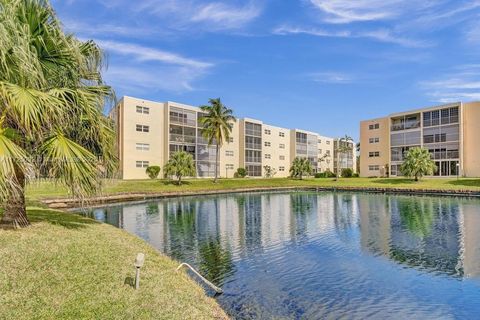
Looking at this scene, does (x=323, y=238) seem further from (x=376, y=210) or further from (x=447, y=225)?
(x=376, y=210)

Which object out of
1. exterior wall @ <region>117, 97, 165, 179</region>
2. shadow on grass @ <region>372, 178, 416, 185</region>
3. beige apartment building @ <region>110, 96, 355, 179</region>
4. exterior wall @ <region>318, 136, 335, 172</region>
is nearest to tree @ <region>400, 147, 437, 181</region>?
shadow on grass @ <region>372, 178, 416, 185</region>

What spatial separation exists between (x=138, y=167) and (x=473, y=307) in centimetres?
5028

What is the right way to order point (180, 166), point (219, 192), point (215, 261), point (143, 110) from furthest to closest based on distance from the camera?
point (143, 110)
point (180, 166)
point (219, 192)
point (215, 261)

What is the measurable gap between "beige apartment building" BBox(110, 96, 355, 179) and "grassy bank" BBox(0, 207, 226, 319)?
31938 mm

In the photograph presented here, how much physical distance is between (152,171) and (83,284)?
157 ft

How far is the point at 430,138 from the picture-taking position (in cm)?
6119

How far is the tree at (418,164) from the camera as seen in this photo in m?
53.8

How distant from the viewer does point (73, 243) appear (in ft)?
32.9

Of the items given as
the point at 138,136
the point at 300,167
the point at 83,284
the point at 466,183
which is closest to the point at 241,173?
the point at 300,167

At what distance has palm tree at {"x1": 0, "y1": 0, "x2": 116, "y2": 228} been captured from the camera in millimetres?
8469

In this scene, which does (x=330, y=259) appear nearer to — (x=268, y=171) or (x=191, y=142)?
(x=191, y=142)

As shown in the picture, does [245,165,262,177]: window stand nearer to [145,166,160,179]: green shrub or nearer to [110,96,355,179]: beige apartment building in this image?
[110,96,355,179]: beige apartment building

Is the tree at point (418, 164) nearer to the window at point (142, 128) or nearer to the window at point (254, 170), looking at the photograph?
the window at point (254, 170)

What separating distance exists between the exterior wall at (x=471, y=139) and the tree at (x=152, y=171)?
165ft
